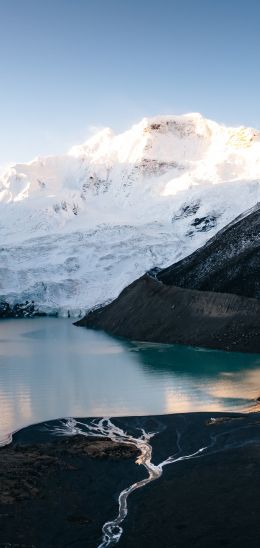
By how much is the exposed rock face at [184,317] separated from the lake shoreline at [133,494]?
32.7m

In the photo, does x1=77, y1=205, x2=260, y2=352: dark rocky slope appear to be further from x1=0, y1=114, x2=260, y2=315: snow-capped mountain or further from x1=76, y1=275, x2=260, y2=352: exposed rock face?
x1=0, y1=114, x2=260, y2=315: snow-capped mountain

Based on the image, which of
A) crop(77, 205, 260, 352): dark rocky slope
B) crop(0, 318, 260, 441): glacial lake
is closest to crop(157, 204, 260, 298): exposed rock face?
crop(77, 205, 260, 352): dark rocky slope

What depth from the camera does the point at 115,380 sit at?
52469 mm

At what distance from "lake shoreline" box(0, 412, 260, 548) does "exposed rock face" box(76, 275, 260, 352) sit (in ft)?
107

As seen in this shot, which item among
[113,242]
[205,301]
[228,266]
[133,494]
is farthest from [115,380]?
[113,242]

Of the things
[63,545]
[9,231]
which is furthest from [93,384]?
[9,231]

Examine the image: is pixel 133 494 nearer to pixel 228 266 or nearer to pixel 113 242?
pixel 228 266

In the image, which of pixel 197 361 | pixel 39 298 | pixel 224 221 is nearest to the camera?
pixel 197 361

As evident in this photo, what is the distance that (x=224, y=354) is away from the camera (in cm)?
6397

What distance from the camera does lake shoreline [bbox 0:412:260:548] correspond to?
69.4 ft

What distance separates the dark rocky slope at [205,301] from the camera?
6856 cm

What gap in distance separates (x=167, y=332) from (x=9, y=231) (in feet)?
432

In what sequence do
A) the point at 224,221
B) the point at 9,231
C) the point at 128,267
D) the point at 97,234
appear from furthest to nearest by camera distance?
the point at 9,231
the point at 97,234
the point at 224,221
the point at 128,267

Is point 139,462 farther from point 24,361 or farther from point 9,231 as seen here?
point 9,231
